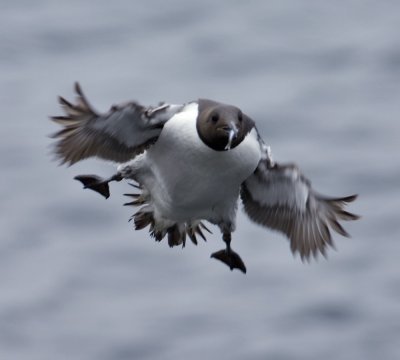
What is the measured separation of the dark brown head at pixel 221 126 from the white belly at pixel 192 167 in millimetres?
174

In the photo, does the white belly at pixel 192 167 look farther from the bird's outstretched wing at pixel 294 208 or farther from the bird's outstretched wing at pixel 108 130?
Result: the bird's outstretched wing at pixel 294 208

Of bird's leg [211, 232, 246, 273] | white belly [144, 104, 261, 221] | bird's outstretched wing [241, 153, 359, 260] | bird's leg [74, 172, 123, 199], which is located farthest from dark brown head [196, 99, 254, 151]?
bird's leg [211, 232, 246, 273]

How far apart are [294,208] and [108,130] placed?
214 centimetres

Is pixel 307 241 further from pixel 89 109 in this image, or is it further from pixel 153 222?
pixel 89 109

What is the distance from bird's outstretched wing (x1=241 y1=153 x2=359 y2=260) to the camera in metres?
17.1

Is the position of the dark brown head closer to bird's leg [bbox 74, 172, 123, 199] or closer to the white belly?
the white belly

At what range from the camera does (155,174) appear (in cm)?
1678

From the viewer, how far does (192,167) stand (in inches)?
637

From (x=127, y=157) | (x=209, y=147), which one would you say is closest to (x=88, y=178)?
(x=127, y=157)

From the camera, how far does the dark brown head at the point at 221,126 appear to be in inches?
615

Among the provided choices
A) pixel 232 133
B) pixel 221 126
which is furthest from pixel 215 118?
pixel 232 133

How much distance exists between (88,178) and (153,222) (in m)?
0.79

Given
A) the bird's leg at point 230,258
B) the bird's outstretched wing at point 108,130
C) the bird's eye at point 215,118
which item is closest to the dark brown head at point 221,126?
the bird's eye at point 215,118

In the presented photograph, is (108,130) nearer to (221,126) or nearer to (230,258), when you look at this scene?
(221,126)
